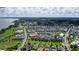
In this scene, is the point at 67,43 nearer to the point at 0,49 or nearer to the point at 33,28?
the point at 33,28

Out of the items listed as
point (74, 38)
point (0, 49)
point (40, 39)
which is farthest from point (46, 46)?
point (0, 49)

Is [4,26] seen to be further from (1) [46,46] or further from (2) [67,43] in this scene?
(2) [67,43]
